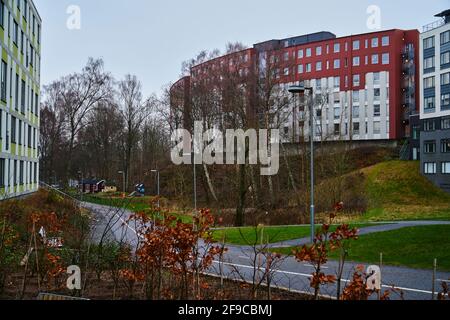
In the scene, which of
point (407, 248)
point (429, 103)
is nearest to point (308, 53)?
point (429, 103)

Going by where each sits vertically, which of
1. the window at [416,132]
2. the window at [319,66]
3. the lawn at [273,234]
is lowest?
the lawn at [273,234]

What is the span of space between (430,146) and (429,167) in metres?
2.12

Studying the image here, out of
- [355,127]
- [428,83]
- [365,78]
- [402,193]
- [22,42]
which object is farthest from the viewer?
[355,127]

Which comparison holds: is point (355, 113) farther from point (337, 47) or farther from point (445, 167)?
point (445, 167)

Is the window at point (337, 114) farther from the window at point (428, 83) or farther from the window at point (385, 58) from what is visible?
the window at point (428, 83)

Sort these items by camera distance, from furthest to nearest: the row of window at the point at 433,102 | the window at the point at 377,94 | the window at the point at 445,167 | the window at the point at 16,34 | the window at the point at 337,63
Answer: the window at the point at 337,63, the window at the point at 377,94, the row of window at the point at 433,102, the window at the point at 445,167, the window at the point at 16,34

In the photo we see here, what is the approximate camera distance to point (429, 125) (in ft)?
162

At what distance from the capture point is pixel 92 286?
8.74 m

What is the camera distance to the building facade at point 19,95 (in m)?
28.0

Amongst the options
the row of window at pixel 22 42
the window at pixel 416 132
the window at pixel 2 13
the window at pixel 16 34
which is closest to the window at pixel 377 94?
the window at pixel 416 132

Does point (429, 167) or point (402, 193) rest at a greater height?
point (429, 167)

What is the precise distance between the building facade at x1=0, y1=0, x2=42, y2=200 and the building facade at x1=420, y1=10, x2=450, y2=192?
35025 millimetres

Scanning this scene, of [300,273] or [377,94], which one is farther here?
[377,94]
